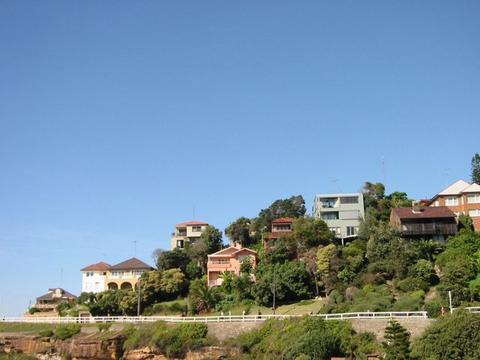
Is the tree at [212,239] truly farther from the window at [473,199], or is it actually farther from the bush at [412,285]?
the window at [473,199]

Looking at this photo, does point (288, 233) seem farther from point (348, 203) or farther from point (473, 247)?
point (473, 247)

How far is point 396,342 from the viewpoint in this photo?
118ft

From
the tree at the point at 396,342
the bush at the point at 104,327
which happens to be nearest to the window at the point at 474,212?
the tree at the point at 396,342

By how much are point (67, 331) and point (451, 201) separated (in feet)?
162

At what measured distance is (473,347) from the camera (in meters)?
33.5

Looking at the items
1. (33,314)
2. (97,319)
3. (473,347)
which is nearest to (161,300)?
(97,319)

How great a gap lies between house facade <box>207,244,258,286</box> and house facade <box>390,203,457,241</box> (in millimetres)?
18009

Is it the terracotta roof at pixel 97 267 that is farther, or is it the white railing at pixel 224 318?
the terracotta roof at pixel 97 267

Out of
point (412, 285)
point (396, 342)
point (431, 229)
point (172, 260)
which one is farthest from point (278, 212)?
point (396, 342)

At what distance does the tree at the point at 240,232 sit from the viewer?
84625 millimetres

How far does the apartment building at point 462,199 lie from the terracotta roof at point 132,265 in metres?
40.3

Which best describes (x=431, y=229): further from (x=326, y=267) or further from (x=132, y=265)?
(x=132, y=265)

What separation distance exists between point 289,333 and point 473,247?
3032 centimetres

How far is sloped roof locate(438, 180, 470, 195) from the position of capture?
3091 inches
